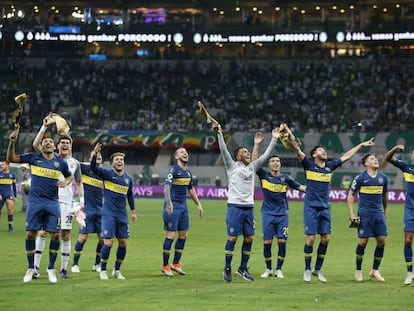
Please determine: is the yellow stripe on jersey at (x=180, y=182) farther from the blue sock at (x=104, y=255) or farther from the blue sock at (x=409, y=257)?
the blue sock at (x=409, y=257)

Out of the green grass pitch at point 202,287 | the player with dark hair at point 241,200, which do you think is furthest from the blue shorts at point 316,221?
the player with dark hair at point 241,200

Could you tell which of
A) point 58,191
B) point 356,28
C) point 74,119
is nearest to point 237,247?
point 58,191

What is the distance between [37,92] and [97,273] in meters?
58.5

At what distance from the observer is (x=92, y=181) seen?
21.1 m

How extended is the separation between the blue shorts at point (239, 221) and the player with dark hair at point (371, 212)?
78.4 inches

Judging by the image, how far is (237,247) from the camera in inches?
1131

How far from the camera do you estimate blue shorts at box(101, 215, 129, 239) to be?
19438 millimetres

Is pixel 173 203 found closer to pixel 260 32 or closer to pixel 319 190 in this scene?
pixel 319 190

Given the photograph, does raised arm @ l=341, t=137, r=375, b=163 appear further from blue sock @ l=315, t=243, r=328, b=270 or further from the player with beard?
the player with beard

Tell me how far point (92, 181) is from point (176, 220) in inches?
78.0

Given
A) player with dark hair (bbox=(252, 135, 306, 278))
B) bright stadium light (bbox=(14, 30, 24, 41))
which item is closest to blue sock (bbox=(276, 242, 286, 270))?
player with dark hair (bbox=(252, 135, 306, 278))

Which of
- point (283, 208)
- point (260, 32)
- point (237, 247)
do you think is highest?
point (260, 32)

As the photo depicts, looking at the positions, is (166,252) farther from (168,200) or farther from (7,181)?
(7,181)

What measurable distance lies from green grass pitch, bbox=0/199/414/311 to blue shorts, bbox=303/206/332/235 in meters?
0.98
